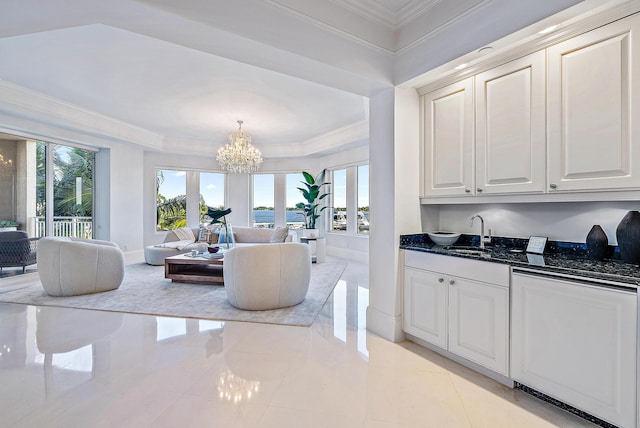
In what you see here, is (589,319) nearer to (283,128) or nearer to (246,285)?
(246,285)

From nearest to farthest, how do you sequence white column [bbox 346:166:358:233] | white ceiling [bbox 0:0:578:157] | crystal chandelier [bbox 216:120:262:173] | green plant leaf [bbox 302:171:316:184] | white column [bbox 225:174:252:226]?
white ceiling [bbox 0:0:578:157], crystal chandelier [bbox 216:120:262:173], green plant leaf [bbox 302:171:316:184], white column [bbox 346:166:358:233], white column [bbox 225:174:252:226]

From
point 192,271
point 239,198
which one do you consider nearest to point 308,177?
point 239,198

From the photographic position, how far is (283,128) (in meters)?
6.53

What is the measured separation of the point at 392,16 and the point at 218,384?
327 centimetres

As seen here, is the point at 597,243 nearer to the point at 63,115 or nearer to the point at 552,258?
the point at 552,258

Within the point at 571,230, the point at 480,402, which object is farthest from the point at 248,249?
the point at 571,230

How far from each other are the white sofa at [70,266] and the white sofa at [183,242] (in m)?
1.82

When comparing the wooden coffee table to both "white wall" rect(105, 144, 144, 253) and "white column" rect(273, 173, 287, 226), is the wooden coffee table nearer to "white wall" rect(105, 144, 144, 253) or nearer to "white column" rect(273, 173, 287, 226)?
"white wall" rect(105, 144, 144, 253)

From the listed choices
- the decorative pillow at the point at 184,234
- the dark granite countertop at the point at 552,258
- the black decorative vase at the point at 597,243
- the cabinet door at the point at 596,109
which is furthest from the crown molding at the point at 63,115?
the black decorative vase at the point at 597,243

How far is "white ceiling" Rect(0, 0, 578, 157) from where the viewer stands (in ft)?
6.19

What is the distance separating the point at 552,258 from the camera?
2029 mm

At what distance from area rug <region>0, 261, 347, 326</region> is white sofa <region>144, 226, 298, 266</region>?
1049 millimetres

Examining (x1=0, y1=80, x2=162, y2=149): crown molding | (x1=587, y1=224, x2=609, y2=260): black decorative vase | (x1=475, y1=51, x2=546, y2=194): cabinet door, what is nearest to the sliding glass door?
(x1=0, y1=80, x2=162, y2=149): crown molding

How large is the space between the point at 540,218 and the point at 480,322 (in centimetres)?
102
